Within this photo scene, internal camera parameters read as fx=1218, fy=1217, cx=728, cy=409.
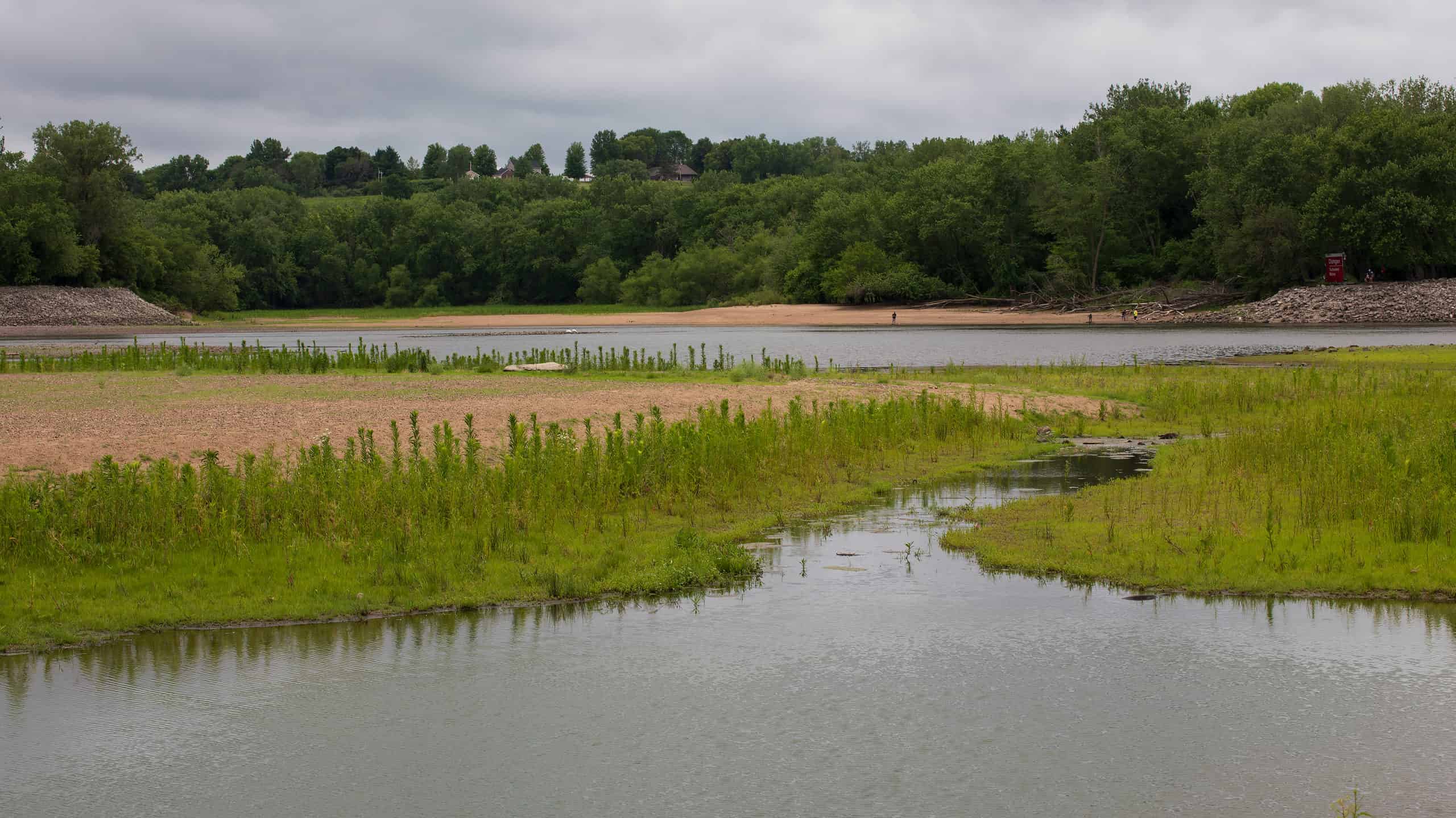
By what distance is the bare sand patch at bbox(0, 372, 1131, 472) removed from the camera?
18344mm

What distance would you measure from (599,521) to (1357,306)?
78.8 m

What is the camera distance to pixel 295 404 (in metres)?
23.6

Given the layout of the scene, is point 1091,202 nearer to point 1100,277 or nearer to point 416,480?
point 1100,277

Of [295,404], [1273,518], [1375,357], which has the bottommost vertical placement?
[1273,518]

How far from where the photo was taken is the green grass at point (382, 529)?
12.2 m

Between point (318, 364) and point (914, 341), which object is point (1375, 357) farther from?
point (318, 364)

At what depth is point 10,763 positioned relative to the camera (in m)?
8.33

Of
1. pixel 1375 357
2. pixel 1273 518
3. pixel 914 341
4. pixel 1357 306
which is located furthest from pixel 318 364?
pixel 1357 306

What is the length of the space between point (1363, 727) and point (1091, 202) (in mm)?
96548

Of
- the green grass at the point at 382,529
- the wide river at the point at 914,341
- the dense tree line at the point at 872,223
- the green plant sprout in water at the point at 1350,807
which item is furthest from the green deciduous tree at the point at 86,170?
the green plant sprout in water at the point at 1350,807

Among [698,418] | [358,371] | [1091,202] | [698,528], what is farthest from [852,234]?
[698,528]

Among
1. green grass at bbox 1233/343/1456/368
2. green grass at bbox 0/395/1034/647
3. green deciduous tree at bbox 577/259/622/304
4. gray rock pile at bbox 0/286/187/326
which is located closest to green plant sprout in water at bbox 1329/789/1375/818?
green grass at bbox 0/395/1034/647

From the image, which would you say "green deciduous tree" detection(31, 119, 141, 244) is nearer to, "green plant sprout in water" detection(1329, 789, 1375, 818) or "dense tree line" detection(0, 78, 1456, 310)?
"dense tree line" detection(0, 78, 1456, 310)

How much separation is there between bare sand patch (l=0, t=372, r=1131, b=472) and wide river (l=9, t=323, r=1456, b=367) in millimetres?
13275
